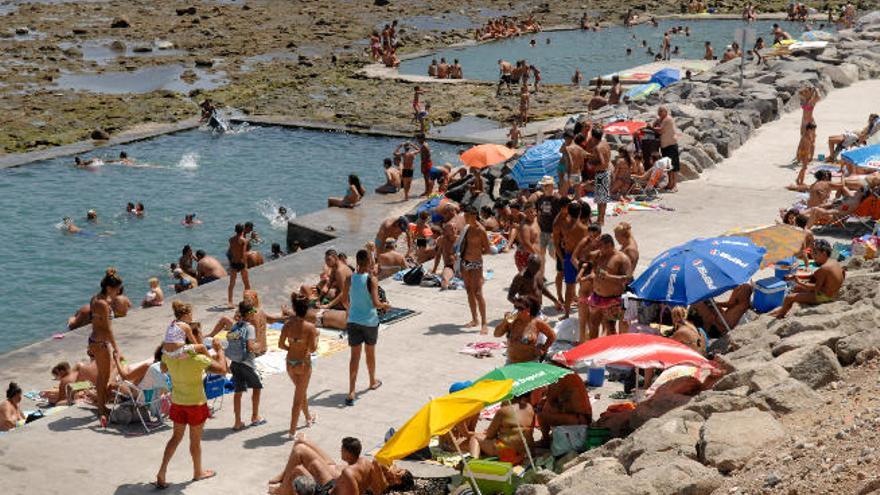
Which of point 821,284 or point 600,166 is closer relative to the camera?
point 821,284

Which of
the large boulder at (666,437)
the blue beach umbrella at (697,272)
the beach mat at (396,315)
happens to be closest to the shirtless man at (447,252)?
the beach mat at (396,315)

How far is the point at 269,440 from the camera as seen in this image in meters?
13.2

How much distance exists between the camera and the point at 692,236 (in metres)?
19.7

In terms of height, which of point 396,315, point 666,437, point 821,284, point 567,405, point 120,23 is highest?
point 821,284

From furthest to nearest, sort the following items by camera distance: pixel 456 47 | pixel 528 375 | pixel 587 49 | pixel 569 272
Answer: pixel 456 47, pixel 587 49, pixel 569 272, pixel 528 375

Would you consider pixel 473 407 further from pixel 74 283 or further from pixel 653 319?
pixel 74 283

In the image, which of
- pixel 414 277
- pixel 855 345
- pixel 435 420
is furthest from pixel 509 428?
pixel 414 277

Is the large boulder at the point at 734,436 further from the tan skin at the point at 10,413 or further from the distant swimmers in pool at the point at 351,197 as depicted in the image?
the distant swimmers in pool at the point at 351,197

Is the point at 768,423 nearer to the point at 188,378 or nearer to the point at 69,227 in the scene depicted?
the point at 188,378

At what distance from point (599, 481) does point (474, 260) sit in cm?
649

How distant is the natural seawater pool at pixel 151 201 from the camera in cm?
2328

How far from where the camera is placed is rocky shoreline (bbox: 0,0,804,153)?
3753 cm

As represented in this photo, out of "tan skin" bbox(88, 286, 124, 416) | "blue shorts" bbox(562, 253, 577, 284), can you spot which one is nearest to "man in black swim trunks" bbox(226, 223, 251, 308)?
"tan skin" bbox(88, 286, 124, 416)

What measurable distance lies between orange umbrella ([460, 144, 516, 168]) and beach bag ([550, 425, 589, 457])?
11818mm
